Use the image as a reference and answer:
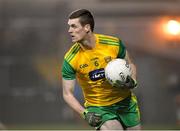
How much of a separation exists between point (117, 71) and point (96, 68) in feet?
1.08

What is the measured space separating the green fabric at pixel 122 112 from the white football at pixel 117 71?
1.25ft

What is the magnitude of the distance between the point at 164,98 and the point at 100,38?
9.25m

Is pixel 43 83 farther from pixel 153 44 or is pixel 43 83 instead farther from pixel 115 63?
pixel 115 63

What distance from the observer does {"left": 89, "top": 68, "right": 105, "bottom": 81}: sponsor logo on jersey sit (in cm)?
642

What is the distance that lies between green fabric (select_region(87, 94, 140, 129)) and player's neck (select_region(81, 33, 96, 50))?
62 cm

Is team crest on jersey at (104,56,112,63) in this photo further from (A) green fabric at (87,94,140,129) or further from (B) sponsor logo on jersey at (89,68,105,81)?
(A) green fabric at (87,94,140,129)

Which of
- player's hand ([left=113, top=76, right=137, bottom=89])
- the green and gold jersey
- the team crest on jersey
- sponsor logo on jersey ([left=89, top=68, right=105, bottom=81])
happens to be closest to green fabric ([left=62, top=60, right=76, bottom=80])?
the green and gold jersey

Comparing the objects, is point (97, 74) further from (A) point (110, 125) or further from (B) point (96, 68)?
(A) point (110, 125)

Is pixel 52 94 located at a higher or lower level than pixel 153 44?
lower

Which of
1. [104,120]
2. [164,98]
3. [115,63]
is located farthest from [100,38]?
[164,98]

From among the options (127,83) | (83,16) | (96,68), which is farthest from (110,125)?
(83,16)

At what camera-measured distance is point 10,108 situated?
16.0 meters

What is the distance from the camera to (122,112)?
21.8 feet

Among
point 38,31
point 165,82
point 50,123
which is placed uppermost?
point 38,31
